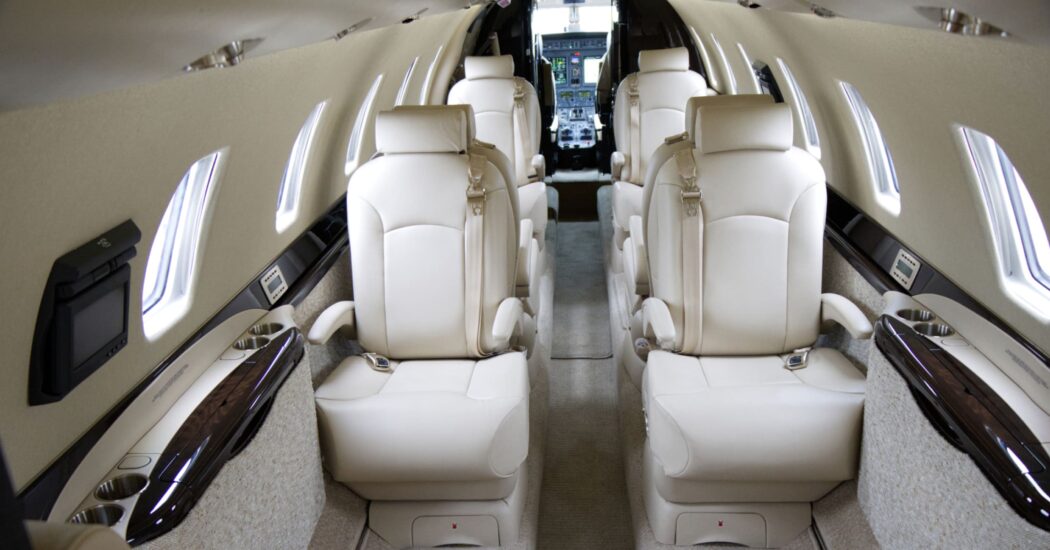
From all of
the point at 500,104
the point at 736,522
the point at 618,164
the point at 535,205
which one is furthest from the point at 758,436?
the point at 500,104

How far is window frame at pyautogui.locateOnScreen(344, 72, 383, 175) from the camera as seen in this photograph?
4827 mm

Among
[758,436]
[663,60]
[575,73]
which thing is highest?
[663,60]

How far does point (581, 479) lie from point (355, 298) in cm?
137

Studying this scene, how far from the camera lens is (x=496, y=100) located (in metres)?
6.07

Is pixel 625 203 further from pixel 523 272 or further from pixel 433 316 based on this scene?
pixel 433 316

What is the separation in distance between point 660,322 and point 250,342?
1.59 metres

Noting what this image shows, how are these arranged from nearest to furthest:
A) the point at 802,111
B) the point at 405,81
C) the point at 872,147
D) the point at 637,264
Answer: the point at 872,147, the point at 637,264, the point at 802,111, the point at 405,81

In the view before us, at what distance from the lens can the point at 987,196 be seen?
8.15 ft

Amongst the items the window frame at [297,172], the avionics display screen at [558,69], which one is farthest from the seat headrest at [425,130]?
the avionics display screen at [558,69]

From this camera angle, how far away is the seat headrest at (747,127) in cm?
311

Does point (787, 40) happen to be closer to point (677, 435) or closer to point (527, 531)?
point (677, 435)

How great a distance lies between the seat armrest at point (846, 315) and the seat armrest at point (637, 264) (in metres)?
1.01

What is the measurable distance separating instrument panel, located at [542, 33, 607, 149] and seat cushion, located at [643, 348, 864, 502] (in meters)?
6.30

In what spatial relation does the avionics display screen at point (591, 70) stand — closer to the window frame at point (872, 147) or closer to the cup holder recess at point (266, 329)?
the window frame at point (872, 147)
